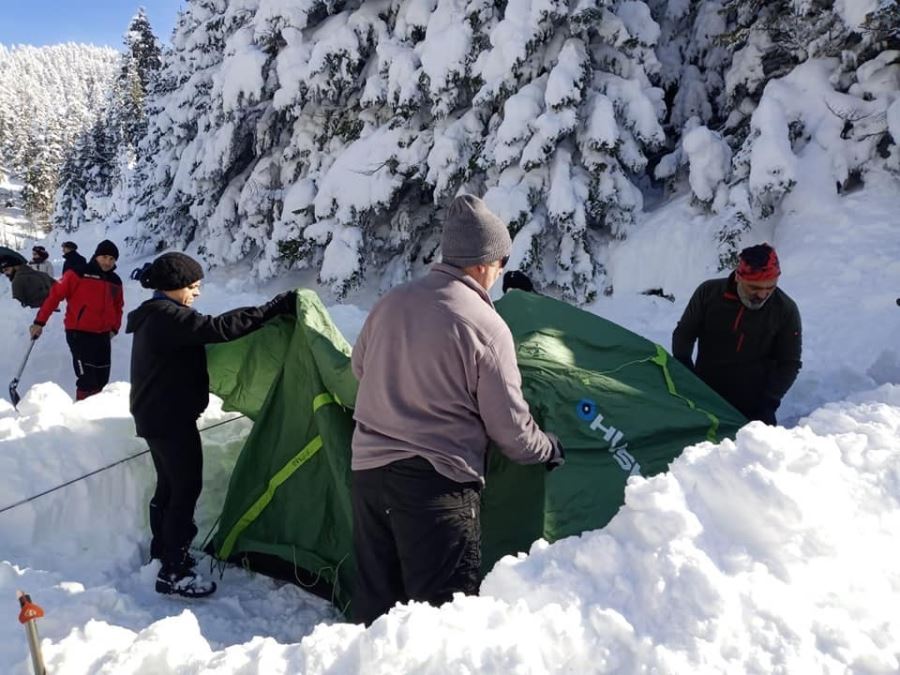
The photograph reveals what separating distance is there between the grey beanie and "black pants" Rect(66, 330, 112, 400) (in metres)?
5.64

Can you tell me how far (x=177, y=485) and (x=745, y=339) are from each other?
3.44m

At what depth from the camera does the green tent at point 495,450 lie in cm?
329

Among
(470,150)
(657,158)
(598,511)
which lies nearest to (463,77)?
(470,150)

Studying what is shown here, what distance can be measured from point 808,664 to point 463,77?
7.59 m

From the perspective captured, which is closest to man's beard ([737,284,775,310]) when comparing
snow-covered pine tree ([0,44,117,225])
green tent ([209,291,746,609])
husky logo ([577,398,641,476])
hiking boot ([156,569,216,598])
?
green tent ([209,291,746,609])

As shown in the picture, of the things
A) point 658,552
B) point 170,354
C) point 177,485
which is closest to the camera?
point 658,552

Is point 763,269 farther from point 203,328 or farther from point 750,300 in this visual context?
point 203,328

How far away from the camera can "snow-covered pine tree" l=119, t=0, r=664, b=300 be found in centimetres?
754

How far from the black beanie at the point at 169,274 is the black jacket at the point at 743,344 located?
2.96m

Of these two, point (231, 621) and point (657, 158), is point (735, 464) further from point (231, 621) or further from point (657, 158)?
point (657, 158)

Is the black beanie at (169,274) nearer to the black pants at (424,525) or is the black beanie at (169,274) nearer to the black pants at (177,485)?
the black pants at (177,485)

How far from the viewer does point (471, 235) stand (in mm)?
2299

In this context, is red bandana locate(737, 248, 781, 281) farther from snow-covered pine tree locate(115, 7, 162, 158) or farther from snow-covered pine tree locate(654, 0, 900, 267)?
snow-covered pine tree locate(115, 7, 162, 158)

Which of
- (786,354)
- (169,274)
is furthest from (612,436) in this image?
(169,274)
